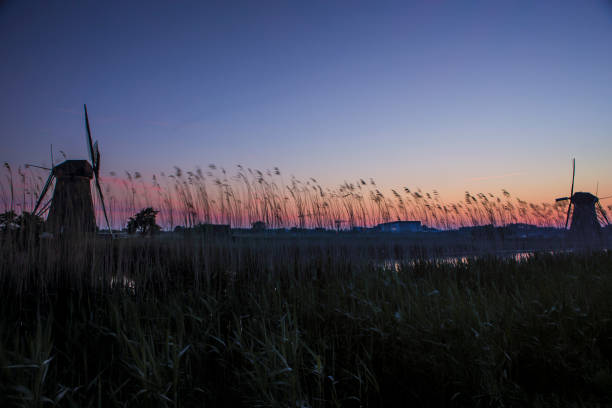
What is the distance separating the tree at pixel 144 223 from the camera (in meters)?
6.71

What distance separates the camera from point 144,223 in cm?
775

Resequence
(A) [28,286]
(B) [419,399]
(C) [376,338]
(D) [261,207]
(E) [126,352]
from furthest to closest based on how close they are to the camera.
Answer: (D) [261,207] < (A) [28,286] < (C) [376,338] < (E) [126,352] < (B) [419,399]

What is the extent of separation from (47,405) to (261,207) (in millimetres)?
4750

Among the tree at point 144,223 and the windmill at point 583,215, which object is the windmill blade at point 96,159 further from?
the windmill at point 583,215

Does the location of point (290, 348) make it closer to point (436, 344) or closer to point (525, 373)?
point (436, 344)

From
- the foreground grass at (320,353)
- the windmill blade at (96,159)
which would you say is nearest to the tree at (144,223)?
the foreground grass at (320,353)

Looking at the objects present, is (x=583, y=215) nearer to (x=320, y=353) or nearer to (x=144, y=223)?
(x=320, y=353)

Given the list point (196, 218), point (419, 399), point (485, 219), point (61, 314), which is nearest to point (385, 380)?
point (419, 399)

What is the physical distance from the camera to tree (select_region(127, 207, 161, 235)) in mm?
6713

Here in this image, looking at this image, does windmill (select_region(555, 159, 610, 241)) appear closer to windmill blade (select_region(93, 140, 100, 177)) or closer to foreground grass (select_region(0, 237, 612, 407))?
foreground grass (select_region(0, 237, 612, 407))

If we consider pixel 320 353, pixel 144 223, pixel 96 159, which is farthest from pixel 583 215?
pixel 96 159

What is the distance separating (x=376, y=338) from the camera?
3.12 meters

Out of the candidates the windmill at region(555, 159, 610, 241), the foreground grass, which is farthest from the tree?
the windmill at region(555, 159, 610, 241)

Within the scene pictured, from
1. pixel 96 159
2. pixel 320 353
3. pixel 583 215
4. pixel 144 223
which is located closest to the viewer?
pixel 320 353
